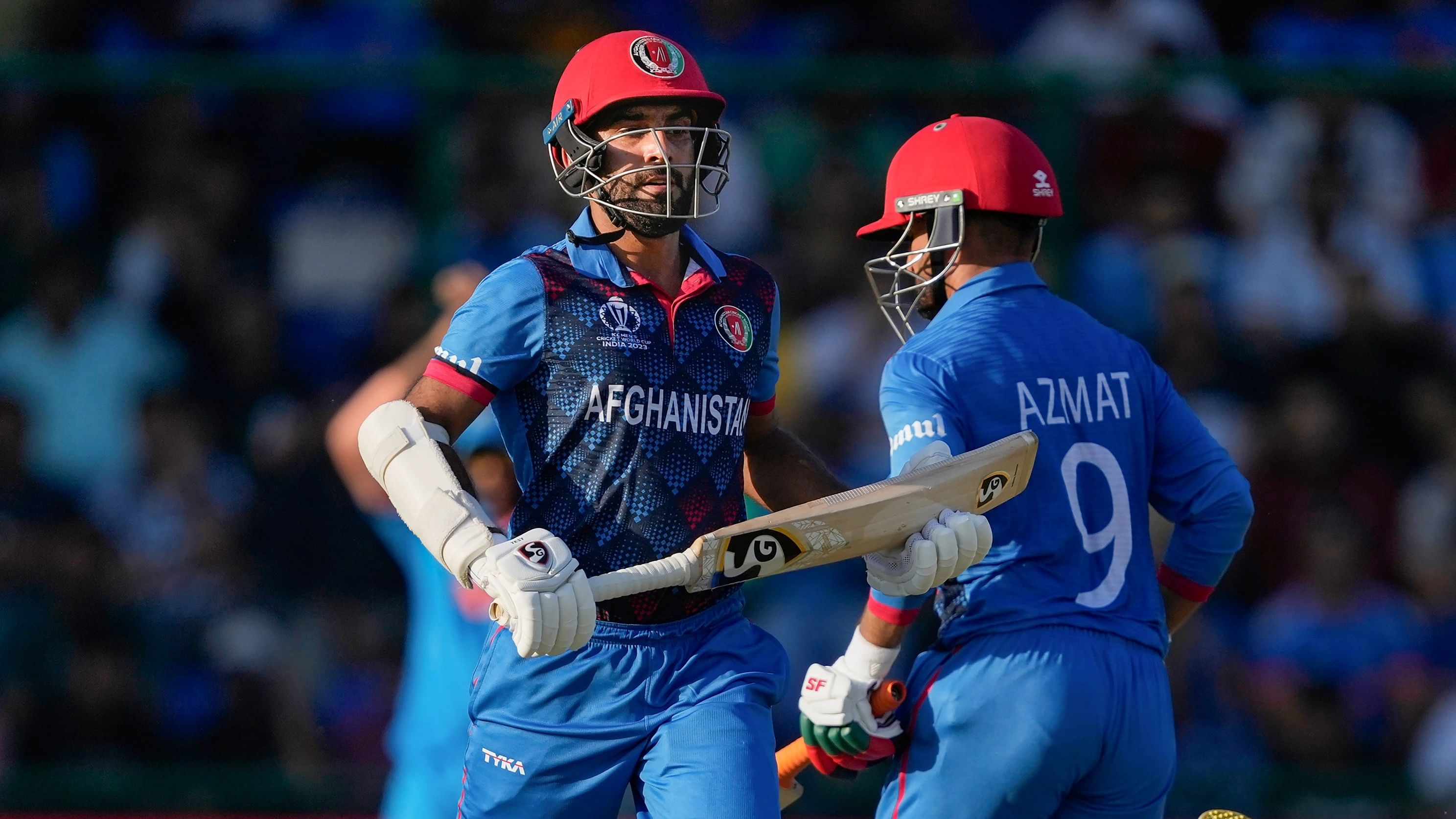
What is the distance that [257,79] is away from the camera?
707 cm

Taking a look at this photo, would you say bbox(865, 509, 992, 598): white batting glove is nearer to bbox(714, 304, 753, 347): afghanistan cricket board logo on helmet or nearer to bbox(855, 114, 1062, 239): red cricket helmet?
bbox(714, 304, 753, 347): afghanistan cricket board logo on helmet

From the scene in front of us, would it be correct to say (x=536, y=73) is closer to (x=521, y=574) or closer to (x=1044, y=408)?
(x=1044, y=408)

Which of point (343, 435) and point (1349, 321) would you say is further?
point (1349, 321)

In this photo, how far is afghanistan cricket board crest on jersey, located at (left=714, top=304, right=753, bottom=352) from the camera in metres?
3.28

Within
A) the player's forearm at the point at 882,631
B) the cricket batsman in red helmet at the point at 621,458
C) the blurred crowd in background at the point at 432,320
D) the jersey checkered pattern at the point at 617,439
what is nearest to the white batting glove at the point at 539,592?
the cricket batsman in red helmet at the point at 621,458

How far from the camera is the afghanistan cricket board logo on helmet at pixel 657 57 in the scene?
10.6 ft

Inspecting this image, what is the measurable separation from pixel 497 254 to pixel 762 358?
3.53 m

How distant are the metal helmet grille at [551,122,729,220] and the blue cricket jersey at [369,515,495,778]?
1.44 meters

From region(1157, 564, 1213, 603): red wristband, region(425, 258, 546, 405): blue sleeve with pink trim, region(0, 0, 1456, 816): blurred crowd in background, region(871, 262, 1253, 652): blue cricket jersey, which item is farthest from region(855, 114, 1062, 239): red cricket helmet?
region(0, 0, 1456, 816): blurred crowd in background

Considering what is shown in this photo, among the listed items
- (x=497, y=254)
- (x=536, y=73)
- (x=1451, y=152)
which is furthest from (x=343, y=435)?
(x=1451, y=152)

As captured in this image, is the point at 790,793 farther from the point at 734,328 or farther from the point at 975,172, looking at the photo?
the point at 975,172

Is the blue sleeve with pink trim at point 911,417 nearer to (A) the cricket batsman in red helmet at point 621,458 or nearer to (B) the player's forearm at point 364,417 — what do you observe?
(A) the cricket batsman in red helmet at point 621,458

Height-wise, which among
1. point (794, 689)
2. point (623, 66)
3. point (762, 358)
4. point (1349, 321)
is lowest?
point (794, 689)

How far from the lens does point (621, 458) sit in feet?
10.3
